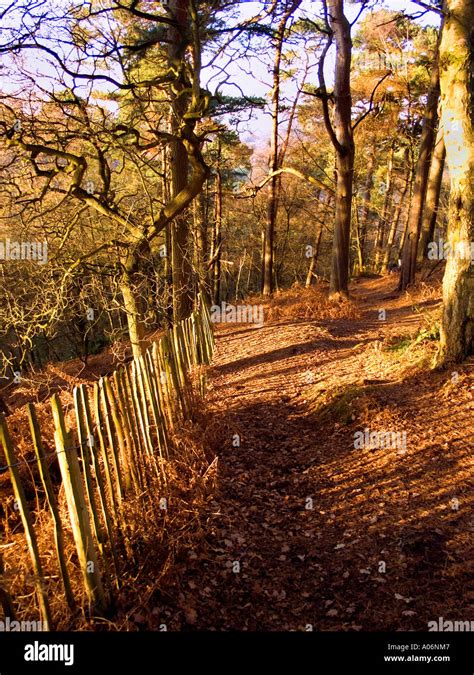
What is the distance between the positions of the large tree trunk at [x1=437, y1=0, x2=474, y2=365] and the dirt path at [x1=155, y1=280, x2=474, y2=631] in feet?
2.22

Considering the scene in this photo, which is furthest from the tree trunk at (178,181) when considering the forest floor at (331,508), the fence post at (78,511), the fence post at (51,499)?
the fence post at (51,499)

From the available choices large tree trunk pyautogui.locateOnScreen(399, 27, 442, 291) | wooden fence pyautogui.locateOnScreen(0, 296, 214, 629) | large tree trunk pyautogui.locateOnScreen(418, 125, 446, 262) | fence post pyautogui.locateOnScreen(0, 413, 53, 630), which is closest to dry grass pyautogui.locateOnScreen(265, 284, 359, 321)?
large tree trunk pyautogui.locateOnScreen(399, 27, 442, 291)

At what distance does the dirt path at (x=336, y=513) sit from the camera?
3.18 meters

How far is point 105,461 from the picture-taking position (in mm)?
3369

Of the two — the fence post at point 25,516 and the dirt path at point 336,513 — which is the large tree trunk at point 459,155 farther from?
the fence post at point 25,516

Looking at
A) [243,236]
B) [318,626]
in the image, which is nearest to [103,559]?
[318,626]

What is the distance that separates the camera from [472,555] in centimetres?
339

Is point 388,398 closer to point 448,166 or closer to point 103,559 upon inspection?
point 448,166

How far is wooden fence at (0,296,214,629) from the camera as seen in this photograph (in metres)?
2.65

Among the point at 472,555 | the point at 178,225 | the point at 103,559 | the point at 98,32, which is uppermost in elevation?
the point at 98,32

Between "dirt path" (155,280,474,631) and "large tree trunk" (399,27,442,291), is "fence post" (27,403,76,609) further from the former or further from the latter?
"large tree trunk" (399,27,442,291)

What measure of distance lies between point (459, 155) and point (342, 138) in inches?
273

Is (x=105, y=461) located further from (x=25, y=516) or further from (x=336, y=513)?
(x=336, y=513)

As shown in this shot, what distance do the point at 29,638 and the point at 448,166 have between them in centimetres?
611
